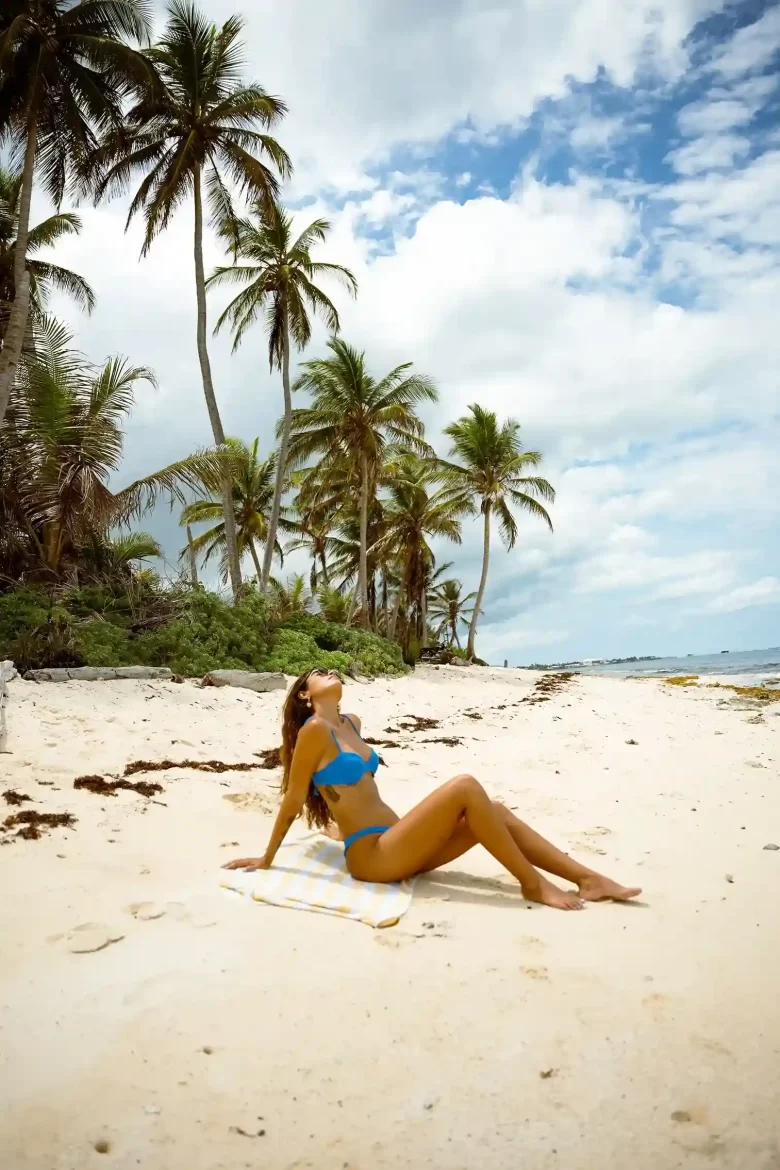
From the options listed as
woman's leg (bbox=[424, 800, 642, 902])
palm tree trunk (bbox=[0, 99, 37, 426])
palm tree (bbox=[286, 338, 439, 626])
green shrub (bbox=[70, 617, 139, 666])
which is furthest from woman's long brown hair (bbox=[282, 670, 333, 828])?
palm tree (bbox=[286, 338, 439, 626])

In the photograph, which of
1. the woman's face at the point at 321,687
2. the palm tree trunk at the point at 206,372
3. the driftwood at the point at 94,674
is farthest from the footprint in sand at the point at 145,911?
the palm tree trunk at the point at 206,372

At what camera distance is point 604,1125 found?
1.68m

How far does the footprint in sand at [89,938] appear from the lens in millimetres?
2564

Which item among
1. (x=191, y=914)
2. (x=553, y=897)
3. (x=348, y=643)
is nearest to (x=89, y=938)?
(x=191, y=914)

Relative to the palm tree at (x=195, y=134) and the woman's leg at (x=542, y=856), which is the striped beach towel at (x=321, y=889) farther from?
the palm tree at (x=195, y=134)

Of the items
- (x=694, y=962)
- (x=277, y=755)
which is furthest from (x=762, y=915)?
(x=277, y=755)

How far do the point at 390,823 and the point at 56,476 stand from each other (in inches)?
463

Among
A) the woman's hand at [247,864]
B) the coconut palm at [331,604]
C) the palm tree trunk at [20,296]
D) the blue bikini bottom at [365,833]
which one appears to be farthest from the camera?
the coconut palm at [331,604]

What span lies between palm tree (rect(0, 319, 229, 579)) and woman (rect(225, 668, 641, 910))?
10656 mm

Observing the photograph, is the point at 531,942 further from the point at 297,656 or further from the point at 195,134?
the point at 195,134

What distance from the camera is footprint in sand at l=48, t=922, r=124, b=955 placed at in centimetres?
256

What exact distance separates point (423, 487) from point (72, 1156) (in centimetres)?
2934

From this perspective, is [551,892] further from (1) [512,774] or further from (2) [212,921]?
(1) [512,774]

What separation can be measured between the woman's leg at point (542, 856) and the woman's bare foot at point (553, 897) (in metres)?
0.08
